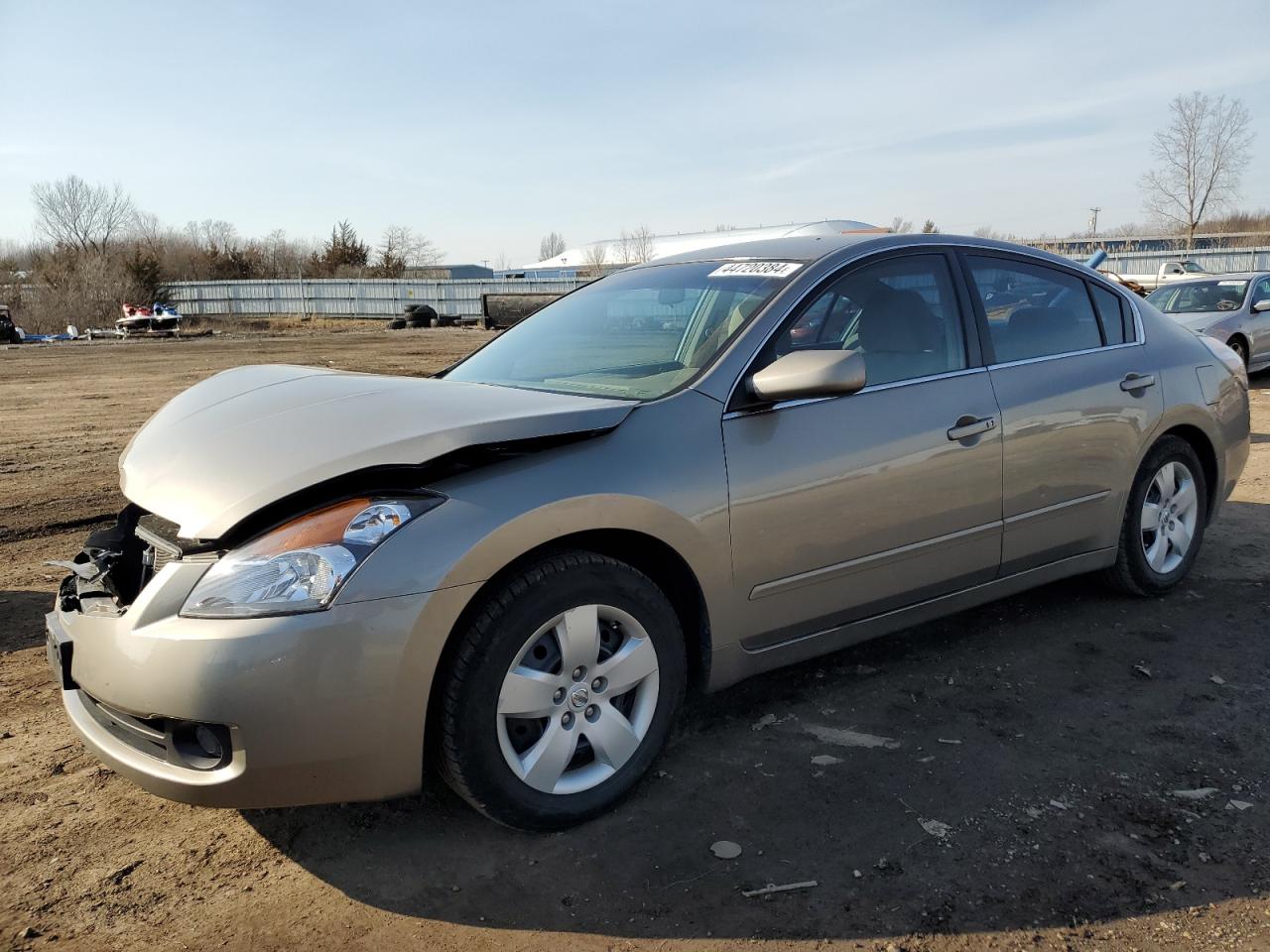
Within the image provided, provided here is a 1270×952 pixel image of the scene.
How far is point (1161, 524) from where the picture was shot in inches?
174

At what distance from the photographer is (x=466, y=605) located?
245 centimetres

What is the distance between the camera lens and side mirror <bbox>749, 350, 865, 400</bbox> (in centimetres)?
287

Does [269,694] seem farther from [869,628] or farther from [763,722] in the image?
[869,628]

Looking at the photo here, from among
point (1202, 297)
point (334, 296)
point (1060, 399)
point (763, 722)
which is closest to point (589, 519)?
point (763, 722)

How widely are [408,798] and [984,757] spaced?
1.78 meters

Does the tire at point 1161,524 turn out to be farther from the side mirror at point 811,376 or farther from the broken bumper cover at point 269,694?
the broken bumper cover at point 269,694

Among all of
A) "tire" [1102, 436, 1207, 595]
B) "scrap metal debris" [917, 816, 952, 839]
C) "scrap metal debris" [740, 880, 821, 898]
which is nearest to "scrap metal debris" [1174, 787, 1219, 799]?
"scrap metal debris" [917, 816, 952, 839]

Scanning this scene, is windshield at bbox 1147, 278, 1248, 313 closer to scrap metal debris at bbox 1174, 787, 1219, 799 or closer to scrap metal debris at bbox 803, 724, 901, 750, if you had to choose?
scrap metal debris at bbox 1174, 787, 1219, 799

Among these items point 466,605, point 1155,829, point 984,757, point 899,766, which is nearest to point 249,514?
point 466,605

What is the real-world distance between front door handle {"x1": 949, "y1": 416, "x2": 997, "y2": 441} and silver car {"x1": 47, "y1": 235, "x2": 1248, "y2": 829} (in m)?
0.01

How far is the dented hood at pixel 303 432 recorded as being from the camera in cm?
242

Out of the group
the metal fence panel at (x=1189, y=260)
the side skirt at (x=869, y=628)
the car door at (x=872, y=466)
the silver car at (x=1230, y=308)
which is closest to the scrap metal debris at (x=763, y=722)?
the side skirt at (x=869, y=628)

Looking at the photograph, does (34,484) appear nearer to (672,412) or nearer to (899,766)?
(672,412)

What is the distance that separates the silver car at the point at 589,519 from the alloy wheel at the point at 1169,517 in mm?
191
